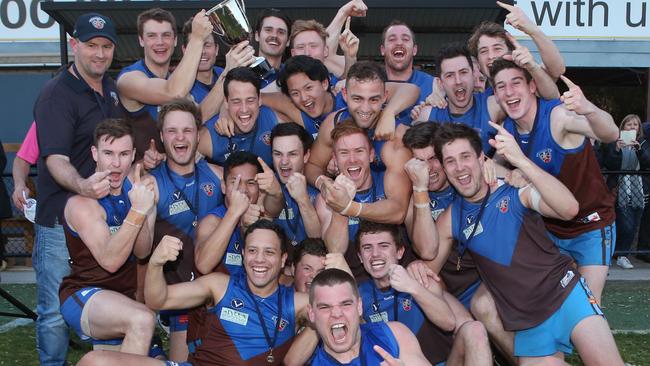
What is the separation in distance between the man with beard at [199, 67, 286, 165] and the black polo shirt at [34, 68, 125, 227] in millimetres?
783

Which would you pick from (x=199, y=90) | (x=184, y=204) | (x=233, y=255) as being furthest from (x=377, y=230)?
(x=199, y=90)

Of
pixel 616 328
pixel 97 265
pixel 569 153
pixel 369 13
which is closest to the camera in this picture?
pixel 97 265

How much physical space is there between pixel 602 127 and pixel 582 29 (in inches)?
185

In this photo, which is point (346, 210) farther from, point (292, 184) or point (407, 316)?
point (407, 316)

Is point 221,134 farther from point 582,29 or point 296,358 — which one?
point 582,29

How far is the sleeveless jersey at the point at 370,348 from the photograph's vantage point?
4.62 m

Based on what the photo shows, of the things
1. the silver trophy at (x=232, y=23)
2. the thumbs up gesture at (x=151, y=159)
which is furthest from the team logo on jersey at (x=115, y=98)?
the silver trophy at (x=232, y=23)

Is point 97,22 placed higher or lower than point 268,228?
higher

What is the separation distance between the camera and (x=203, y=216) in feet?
18.4

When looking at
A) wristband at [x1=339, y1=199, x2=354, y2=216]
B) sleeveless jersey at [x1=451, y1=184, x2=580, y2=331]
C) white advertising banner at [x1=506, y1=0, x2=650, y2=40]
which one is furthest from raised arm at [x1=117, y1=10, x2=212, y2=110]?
white advertising banner at [x1=506, y1=0, x2=650, y2=40]

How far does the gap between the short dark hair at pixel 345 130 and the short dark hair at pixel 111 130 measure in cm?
139

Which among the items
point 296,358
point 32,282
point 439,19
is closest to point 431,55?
point 439,19

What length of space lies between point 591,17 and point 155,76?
540 centimetres

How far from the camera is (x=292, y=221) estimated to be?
5918 mm
